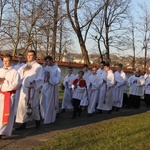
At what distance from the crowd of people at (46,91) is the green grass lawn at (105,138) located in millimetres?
1032

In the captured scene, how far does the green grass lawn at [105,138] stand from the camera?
284 inches

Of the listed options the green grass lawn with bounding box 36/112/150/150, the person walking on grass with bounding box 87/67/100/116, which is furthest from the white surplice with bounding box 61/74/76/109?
the green grass lawn with bounding box 36/112/150/150

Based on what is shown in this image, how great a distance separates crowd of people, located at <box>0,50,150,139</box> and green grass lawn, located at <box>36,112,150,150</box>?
1.03 m

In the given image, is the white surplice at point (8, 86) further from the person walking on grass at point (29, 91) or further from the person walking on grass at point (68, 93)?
the person walking on grass at point (68, 93)

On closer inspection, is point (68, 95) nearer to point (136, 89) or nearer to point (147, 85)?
point (136, 89)

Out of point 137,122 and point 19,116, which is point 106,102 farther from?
point 19,116

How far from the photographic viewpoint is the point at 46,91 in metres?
10.1

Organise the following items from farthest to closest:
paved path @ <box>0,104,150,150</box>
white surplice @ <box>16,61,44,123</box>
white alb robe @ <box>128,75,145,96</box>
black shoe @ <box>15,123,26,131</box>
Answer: white alb robe @ <box>128,75,145,96</box>, black shoe @ <box>15,123,26,131</box>, white surplice @ <box>16,61,44,123</box>, paved path @ <box>0,104,150,150</box>

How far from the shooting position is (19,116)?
8.59 metres

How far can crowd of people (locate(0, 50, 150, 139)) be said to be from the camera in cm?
768

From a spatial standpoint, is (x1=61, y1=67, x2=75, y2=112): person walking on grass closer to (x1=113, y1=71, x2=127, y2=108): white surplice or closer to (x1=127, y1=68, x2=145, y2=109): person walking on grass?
(x1=113, y1=71, x2=127, y2=108): white surplice

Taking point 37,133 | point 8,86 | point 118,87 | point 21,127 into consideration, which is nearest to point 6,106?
point 8,86

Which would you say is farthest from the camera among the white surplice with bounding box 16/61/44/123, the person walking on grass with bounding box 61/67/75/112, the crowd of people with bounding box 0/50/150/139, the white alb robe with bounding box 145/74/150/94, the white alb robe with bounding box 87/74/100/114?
the white alb robe with bounding box 145/74/150/94

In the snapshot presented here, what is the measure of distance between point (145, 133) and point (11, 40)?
22.8 m
